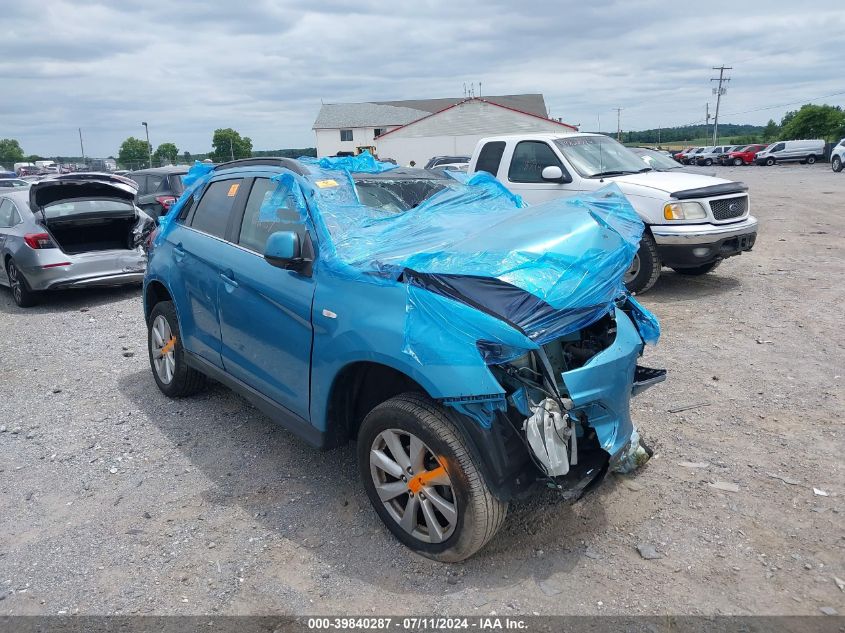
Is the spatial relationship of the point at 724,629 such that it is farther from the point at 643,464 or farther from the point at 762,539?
the point at 643,464

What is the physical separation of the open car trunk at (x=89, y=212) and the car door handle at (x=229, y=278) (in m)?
5.55

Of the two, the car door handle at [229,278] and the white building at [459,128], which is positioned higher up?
the white building at [459,128]

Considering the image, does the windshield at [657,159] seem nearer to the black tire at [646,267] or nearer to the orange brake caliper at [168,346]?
the black tire at [646,267]

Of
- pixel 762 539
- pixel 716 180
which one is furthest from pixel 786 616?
pixel 716 180

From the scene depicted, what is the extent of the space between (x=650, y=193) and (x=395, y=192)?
4.48 metres

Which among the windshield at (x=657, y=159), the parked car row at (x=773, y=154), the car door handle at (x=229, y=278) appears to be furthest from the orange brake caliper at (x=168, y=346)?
the parked car row at (x=773, y=154)

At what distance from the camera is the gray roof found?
224 ft

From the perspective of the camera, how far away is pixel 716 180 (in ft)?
26.8

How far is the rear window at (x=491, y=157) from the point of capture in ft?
30.0

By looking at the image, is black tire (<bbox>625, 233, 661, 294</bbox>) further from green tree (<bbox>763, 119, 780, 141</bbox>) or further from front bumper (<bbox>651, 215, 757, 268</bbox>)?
green tree (<bbox>763, 119, 780, 141</bbox>)

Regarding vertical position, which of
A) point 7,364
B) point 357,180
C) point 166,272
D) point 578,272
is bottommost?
point 7,364

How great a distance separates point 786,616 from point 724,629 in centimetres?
29

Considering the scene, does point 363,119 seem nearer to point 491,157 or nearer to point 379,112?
point 379,112

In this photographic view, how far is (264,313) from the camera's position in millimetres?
3758
